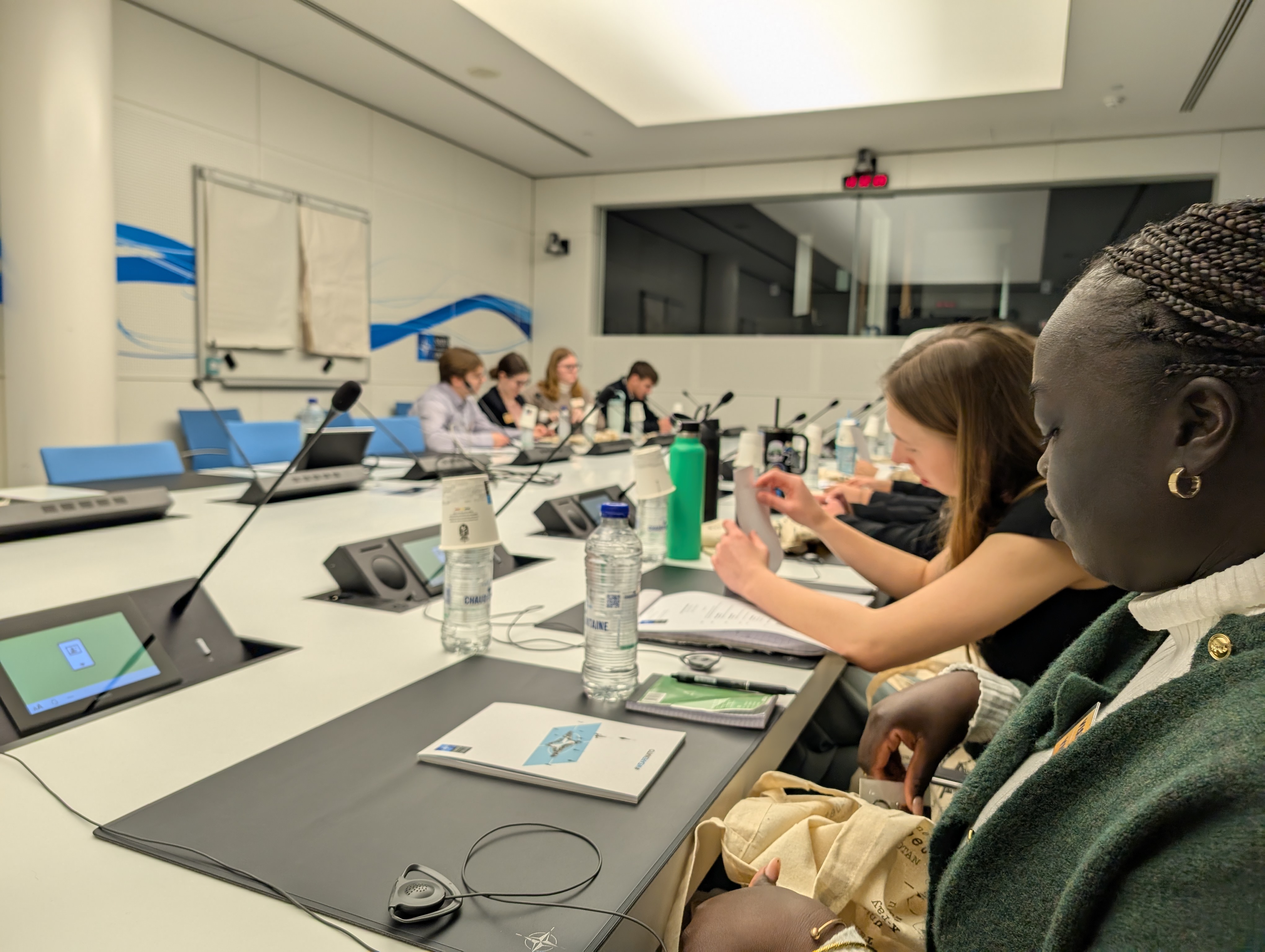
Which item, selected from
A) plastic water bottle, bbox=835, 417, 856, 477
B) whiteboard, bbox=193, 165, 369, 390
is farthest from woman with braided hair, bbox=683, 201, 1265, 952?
whiteboard, bbox=193, 165, 369, 390

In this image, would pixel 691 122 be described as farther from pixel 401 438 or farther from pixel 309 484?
pixel 309 484

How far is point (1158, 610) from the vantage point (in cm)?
59

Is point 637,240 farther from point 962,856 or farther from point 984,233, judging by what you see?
point 962,856

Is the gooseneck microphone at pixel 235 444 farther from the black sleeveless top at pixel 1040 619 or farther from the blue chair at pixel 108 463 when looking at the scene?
the black sleeveless top at pixel 1040 619

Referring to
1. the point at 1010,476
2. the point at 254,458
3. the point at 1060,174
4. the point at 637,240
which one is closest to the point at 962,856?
the point at 1010,476

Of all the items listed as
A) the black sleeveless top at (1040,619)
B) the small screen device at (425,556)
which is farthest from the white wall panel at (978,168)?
the small screen device at (425,556)

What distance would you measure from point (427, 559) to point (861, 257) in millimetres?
6238

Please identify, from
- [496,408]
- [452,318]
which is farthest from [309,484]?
[452,318]

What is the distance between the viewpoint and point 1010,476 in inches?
53.9

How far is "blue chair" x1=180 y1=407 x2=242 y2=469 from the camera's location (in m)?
4.73

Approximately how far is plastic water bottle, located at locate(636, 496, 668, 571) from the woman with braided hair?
1.20m

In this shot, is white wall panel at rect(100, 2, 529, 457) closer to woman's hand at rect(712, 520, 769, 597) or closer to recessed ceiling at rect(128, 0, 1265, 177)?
recessed ceiling at rect(128, 0, 1265, 177)

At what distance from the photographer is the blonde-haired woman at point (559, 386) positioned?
6.41m

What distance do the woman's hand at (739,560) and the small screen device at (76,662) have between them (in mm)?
798
